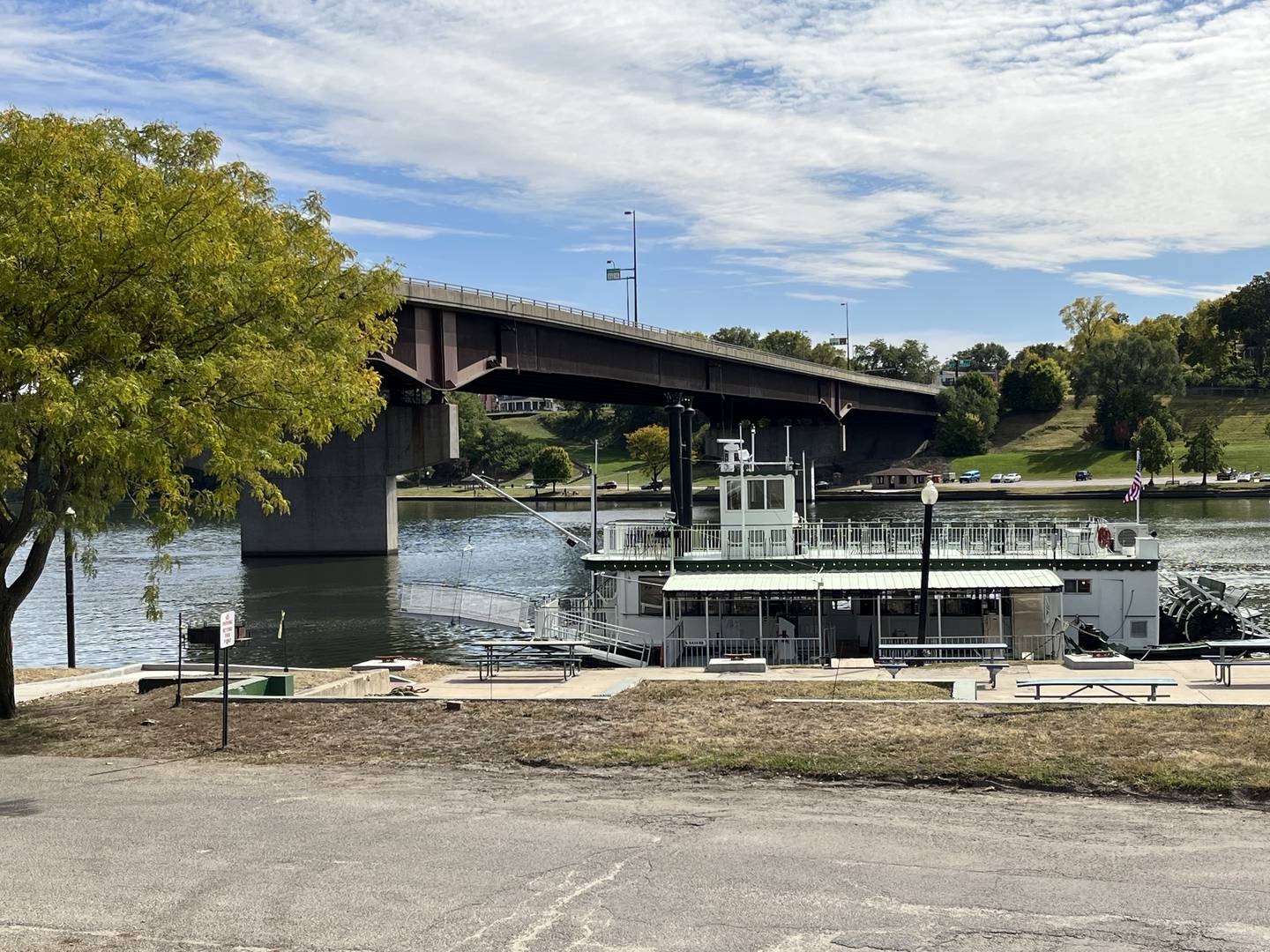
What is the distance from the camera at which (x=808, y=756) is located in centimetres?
1692

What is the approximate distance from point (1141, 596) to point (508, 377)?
2035 inches

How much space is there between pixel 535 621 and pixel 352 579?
34.7 metres

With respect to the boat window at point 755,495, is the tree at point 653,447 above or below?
above

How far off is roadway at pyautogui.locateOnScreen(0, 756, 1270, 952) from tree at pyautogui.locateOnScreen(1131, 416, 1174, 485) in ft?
384

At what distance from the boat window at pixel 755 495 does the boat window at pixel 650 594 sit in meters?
3.93

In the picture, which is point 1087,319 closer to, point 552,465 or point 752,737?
point 552,465

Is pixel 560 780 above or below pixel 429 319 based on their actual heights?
below

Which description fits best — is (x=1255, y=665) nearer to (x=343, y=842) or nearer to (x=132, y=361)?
(x=343, y=842)

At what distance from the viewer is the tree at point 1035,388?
160 meters

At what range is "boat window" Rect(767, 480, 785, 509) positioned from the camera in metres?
37.7

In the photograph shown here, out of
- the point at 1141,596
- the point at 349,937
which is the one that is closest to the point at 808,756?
the point at 349,937

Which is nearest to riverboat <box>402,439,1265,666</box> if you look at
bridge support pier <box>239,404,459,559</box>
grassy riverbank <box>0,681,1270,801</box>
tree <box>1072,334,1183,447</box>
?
grassy riverbank <box>0,681,1270,801</box>

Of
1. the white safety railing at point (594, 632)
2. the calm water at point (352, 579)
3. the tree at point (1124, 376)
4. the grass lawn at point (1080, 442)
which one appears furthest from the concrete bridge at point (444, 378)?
the tree at point (1124, 376)

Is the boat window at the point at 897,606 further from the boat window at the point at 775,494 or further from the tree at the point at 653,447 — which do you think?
the tree at the point at 653,447
